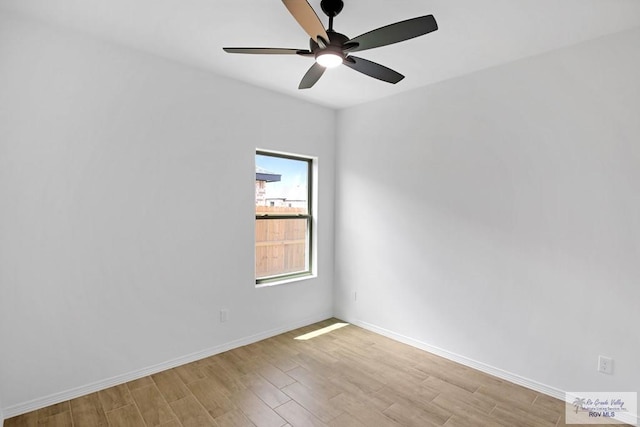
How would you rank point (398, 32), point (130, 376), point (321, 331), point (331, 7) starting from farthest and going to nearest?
1. point (321, 331)
2. point (130, 376)
3. point (331, 7)
4. point (398, 32)

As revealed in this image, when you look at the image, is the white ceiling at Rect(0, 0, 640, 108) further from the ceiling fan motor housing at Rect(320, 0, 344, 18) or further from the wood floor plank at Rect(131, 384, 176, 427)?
the wood floor plank at Rect(131, 384, 176, 427)

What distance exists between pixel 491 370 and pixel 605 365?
81 centimetres

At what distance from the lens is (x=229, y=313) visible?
10.7ft

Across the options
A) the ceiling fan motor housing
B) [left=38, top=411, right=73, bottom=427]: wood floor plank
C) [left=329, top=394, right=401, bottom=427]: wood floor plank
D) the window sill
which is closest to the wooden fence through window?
the window sill

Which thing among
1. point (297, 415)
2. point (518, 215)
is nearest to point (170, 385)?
point (297, 415)

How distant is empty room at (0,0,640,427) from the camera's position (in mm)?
2201

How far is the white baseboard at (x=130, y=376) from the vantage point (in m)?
2.24

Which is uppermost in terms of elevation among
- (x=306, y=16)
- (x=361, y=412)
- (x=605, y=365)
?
(x=306, y=16)

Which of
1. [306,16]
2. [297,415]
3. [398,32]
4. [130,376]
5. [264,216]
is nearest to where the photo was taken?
[306,16]

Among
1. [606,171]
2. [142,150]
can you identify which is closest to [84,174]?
[142,150]

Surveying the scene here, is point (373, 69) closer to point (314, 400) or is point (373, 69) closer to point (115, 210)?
point (115, 210)

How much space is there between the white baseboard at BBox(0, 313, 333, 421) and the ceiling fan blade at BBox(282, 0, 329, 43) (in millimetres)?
2831

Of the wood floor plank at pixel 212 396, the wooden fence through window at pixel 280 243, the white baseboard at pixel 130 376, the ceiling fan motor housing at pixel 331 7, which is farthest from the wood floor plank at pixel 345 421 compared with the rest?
the ceiling fan motor housing at pixel 331 7

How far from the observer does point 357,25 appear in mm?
2230
